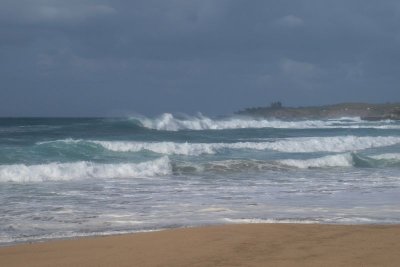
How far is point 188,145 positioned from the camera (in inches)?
997

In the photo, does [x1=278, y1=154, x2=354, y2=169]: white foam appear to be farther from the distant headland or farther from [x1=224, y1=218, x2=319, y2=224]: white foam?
the distant headland

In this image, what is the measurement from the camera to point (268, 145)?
93.4 feet

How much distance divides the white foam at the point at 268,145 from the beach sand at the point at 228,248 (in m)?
16.6

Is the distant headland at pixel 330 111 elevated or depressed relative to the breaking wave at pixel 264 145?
elevated

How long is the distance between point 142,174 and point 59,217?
7982 mm

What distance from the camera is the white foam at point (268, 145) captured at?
968 inches

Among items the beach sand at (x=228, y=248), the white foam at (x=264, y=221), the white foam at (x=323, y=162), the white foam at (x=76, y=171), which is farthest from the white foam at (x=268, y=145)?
the beach sand at (x=228, y=248)

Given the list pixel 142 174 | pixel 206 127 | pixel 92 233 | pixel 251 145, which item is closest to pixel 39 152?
pixel 142 174

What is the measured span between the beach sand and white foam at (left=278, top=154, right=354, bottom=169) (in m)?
12.9

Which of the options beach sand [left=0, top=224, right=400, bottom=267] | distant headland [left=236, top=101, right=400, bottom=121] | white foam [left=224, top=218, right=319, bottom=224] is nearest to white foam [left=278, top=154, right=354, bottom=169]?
white foam [left=224, top=218, right=319, bottom=224]

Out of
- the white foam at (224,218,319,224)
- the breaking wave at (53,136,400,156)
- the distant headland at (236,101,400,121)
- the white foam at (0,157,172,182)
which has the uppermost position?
the distant headland at (236,101,400,121)

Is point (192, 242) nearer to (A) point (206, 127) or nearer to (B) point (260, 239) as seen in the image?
(B) point (260, 239)

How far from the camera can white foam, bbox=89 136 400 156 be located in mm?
24594

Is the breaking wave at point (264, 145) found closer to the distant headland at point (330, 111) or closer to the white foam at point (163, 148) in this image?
the white foam at point (163, 148)
